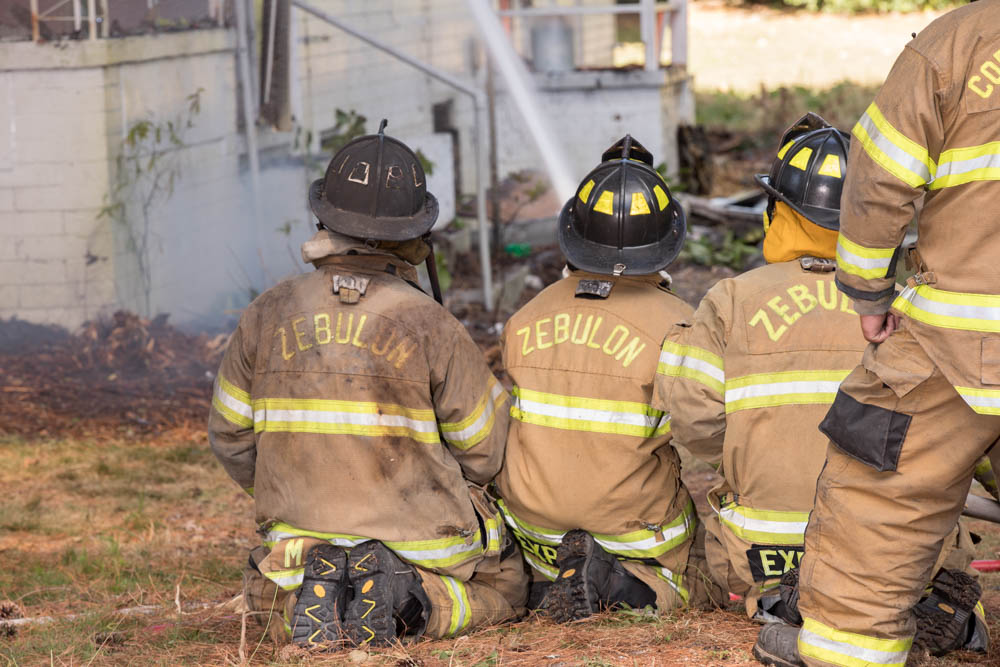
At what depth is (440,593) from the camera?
12.3ft

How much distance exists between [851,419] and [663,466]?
120 centimetres

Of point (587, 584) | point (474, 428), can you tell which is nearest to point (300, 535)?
point (474, 428)

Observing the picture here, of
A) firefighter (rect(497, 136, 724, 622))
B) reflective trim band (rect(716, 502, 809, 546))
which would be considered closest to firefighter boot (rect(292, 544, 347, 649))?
firefighter (rect(497, 136, 724, 622))

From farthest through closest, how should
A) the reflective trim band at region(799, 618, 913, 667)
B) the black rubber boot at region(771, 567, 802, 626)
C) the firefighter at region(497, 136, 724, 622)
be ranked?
the firefighter at region(497, 136, 724, 622), the black rubber boot at region(771, 567, 802, 626), the reflective trim band at region(799, 618, 913, 667)

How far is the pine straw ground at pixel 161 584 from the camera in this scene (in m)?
3.39

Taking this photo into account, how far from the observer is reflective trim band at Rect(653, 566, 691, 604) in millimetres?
3953

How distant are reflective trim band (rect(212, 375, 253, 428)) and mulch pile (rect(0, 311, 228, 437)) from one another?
9.45ft

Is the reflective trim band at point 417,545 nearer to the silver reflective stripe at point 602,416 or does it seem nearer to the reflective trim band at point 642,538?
the reflective trim band at point 642,538

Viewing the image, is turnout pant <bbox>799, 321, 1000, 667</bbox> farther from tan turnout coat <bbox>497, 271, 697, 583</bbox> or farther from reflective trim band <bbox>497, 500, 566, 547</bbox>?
reflective trim band <bbox>497, 500, 566, 547</bbox>

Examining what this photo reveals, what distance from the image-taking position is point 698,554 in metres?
4.13

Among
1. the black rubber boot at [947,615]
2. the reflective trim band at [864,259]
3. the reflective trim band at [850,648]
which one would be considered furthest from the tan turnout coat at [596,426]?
the reflective trim band at [864,259]

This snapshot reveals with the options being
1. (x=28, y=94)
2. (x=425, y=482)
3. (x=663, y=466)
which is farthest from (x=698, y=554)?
(x=28, y=94)

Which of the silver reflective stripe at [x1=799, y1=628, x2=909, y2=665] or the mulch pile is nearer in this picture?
the silver reflective stripe at [x1=799, y1=628, x2=909, y2=665]

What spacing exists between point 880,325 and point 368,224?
1.73 meters
